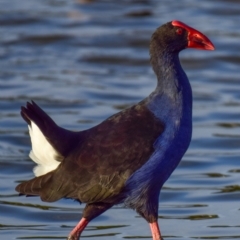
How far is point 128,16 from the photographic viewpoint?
18188 millimetres

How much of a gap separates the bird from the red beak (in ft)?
1.59

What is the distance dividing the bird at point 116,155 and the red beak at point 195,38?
1.59 feet

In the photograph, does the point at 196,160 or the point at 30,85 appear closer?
the point at 196,160

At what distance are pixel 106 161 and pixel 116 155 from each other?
0.08m

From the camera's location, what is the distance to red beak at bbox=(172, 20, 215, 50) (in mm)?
7434

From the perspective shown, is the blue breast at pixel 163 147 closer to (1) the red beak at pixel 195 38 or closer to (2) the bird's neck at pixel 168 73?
(2) the bird's neck at pixel 168 73

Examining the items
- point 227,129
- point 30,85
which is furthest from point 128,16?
point 227,129

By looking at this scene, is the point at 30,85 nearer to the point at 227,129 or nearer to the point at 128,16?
the point at 227,129

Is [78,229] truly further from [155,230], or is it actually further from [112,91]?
[112,91]

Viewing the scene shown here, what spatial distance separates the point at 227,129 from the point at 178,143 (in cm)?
481

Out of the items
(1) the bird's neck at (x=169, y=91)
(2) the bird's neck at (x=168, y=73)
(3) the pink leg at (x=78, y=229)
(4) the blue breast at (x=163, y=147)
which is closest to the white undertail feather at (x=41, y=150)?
(3) the pink leg at (x=78, y=229)

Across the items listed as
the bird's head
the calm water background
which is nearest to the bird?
the bird's head

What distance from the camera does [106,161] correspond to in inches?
275

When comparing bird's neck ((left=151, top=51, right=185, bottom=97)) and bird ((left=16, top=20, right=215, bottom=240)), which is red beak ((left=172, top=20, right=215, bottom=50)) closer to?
bird's neck ((left=151, top=51, right=185, bottom=97))
